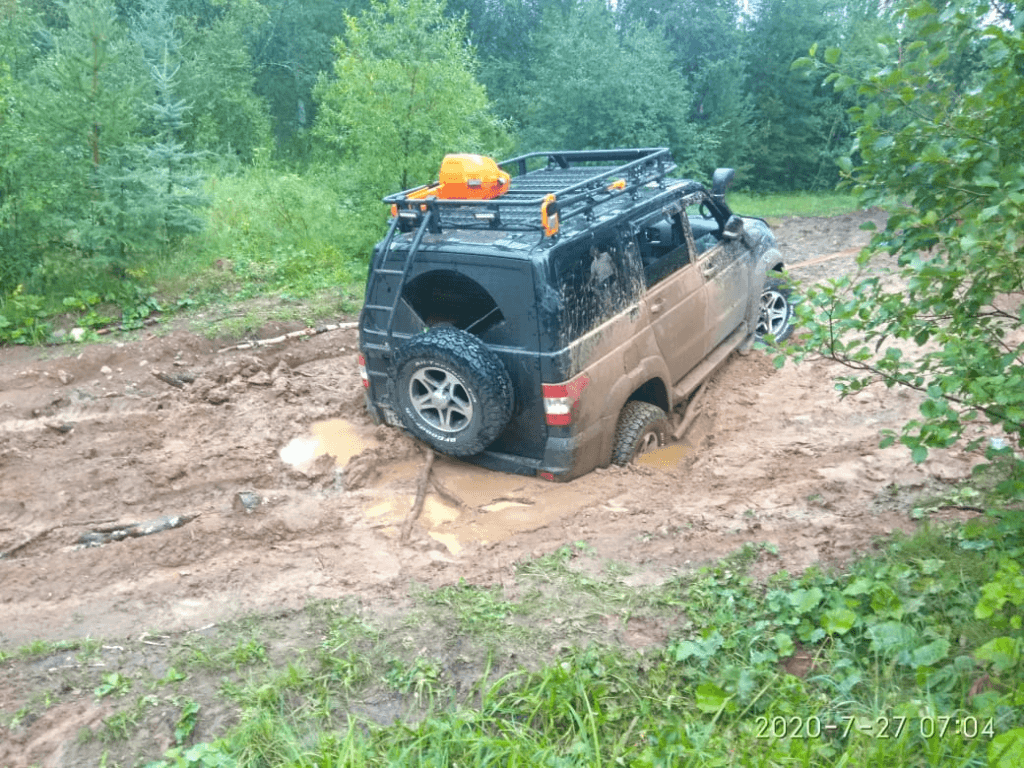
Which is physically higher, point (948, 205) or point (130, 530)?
point (948, 205)

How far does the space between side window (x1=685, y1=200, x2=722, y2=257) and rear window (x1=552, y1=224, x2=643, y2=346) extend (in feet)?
4.42

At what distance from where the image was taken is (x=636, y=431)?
591cm

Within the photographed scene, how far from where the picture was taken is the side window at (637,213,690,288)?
20.4 feet

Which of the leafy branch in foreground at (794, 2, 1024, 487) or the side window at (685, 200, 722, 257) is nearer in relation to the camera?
the leafy branch in foreground at (794, 2, 1024, 487)

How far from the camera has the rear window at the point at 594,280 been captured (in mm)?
5219

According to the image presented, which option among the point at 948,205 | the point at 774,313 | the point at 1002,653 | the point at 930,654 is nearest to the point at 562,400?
the point at 948,205

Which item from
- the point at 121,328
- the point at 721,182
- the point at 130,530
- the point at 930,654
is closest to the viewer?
the point at 930,654

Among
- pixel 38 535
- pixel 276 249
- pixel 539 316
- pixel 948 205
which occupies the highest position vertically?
pixel 948 205

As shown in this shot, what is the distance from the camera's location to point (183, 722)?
3535mm

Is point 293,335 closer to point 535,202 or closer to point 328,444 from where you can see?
point 328,444

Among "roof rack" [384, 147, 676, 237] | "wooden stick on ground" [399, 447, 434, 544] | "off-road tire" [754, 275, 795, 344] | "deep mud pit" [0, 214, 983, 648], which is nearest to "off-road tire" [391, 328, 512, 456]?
"wooden stick on ground" [399, 447, 434, 544]

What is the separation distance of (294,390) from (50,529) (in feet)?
7.84

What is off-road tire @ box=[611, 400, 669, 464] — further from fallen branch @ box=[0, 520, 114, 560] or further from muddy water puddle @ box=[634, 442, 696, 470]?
fallen branch @ box=[0, 520, 114, 560]

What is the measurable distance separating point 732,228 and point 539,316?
2.81 meters
